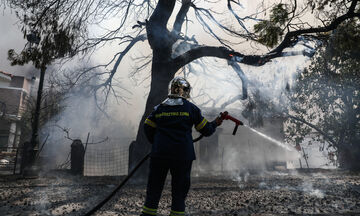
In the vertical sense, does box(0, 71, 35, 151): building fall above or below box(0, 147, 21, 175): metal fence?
above

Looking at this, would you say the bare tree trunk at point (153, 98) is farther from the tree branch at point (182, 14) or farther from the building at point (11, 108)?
the building at point (11, 108)

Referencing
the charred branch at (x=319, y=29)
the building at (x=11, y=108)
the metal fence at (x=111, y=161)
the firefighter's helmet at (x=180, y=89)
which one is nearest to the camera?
the firefighter's helmet at (x=180, y=89)

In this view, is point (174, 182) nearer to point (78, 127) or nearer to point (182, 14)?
point (182, 14)

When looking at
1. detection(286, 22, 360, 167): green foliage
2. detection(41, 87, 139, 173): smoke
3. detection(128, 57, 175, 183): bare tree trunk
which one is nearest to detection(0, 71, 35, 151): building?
detection(41, 87, 139, 173): smoke

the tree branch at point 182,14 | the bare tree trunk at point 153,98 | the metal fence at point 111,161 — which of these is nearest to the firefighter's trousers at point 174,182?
the bare tree trunk at point 153,98

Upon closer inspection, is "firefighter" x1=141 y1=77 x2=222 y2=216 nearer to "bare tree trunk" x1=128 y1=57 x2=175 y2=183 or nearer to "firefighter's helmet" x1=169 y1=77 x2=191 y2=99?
"firefighter's helmet" x1=169 y1=77 x2=191 y2=99

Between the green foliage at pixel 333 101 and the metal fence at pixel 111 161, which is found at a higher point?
the green foliage at pixel 333 101

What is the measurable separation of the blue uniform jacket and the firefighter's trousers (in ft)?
0.29

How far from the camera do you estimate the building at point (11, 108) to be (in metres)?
23.3

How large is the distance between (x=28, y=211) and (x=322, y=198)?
16.8 ft

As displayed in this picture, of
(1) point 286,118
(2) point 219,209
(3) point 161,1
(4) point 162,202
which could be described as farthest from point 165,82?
(1) point 286,118

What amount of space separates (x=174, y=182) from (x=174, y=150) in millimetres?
405

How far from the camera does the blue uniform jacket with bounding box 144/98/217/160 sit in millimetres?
3045

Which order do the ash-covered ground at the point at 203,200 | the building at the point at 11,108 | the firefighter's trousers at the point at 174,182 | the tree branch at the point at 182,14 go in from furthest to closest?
the building at the point at 11,108
the tree branch at the point at 182,14
the ash-covered ground at the point at 203,200
the firefighter's trousers at the point at 174,182
